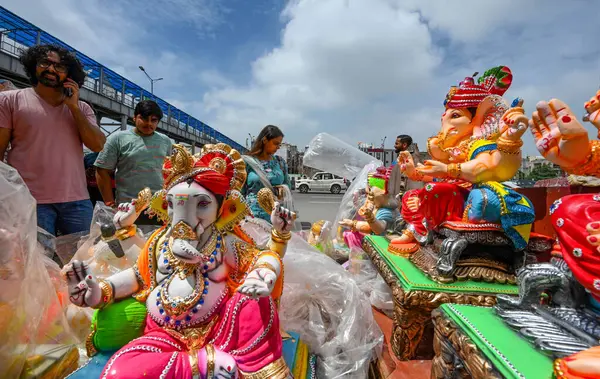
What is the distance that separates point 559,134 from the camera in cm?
100

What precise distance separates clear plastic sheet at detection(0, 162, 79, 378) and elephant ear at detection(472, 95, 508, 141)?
2.36m

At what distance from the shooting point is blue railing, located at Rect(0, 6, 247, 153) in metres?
8.16

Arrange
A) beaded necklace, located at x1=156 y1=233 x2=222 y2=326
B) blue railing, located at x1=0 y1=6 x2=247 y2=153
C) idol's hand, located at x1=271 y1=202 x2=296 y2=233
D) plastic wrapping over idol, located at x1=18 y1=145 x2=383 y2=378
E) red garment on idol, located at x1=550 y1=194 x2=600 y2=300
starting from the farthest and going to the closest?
blue railing, located at x1=0 y1=6 x2=247 y2=153
idol's hand, located at x1=271 y1=202 x2=296 y2=233
beaded necklace, located at x1=156 y1=233 x2=222 y2=326
plastic wrapping over idol, located at x1=18 y1=145 x2=383 y2=378
red garment on idol, located at x1=550 y1=194 x2=600 y2=300

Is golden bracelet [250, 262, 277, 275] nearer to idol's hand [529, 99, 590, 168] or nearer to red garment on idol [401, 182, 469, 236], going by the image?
idol's hand [529, 99, 590, 168]

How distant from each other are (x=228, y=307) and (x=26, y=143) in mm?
1745

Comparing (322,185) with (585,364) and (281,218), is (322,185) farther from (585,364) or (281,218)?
(585,364)

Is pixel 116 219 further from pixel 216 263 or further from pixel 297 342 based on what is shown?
pixel 297 342

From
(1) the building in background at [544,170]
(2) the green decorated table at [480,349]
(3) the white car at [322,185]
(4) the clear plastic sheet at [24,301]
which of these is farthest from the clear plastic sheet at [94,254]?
(3) the white car at [322,185]

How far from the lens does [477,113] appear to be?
6.48 ft

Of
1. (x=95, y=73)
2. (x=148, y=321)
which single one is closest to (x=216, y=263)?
(x=148, y=321)

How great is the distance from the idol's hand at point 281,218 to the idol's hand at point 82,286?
726 mm

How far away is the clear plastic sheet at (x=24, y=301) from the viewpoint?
1.24 metres

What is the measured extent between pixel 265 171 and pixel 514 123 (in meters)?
1.70

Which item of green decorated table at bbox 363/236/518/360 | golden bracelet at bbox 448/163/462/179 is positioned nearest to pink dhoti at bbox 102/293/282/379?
green decorated table at bbox 363/236/518/360
